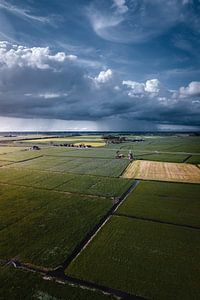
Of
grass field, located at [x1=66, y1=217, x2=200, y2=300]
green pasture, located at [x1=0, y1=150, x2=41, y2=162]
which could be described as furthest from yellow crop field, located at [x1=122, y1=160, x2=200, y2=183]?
green pasture, located at [x1=0, y1=150, x2=41, y2=162]

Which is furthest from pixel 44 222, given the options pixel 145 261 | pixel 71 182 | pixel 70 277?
pixel 71 182

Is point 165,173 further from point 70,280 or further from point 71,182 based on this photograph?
point 70,280

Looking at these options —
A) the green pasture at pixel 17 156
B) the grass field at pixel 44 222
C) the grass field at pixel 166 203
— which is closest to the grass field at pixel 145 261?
the grass field at pixel 44 222

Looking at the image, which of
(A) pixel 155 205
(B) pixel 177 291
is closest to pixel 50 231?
(B) pixel 177 291

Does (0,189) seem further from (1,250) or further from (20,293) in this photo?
(20,293)

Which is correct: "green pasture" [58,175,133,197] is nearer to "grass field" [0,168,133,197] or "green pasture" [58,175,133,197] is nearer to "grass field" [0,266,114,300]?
"grass field" [0,168,133,197]
